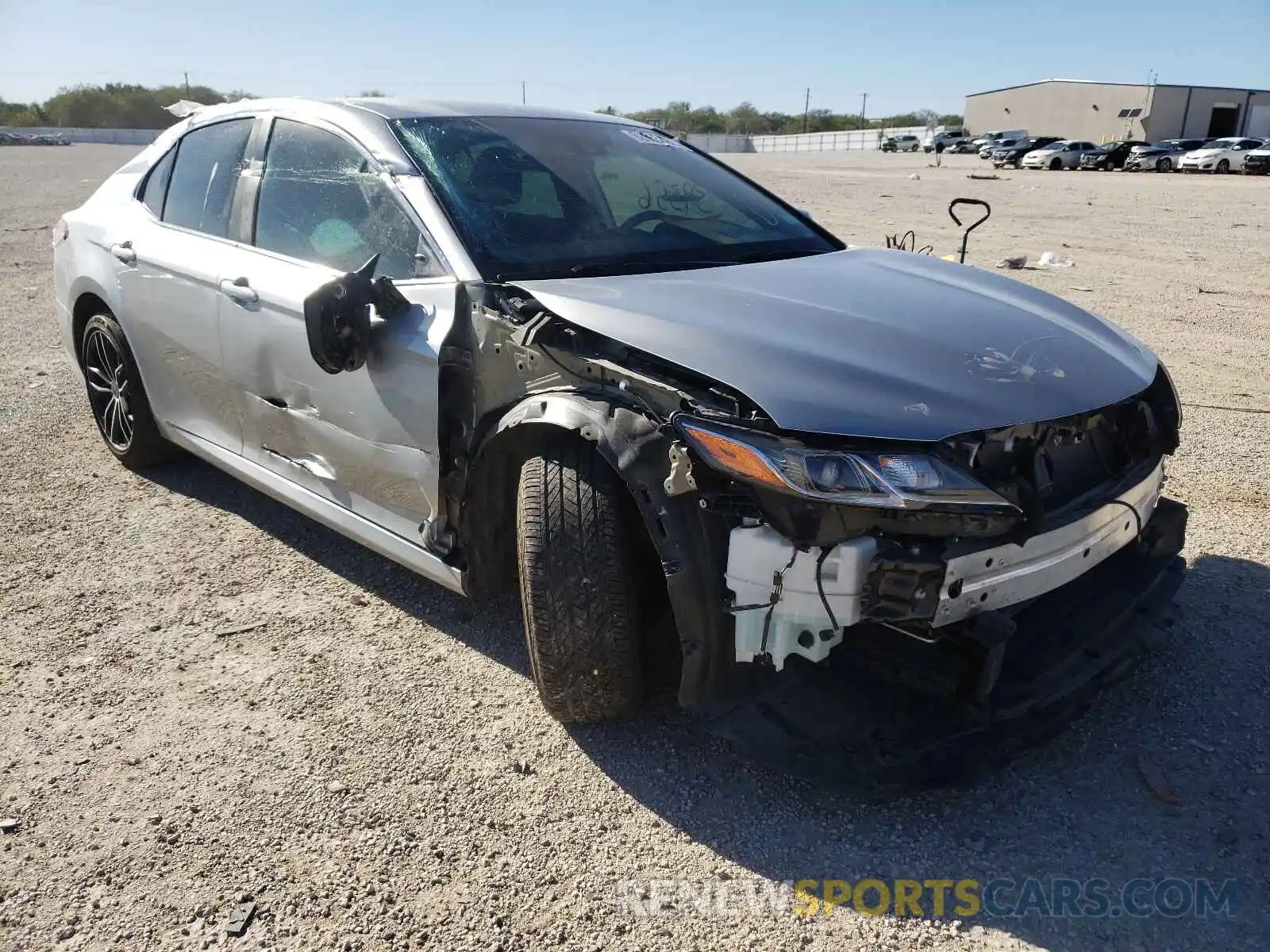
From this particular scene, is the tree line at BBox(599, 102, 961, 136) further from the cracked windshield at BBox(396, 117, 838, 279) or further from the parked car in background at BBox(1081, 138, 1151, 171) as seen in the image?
the cracked windshield at BBox(396, 117, 838, 279)

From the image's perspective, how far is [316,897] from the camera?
2.14 m

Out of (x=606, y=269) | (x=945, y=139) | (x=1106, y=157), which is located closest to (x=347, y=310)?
(x=606, y=269)

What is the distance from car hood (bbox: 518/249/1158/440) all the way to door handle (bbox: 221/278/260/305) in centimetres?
122

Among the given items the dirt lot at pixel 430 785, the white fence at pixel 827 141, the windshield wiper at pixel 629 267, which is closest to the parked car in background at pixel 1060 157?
the white fence at pixel 827 141

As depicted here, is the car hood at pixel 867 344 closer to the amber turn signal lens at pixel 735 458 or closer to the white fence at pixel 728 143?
the amber turn signal lens at pixel 735 458

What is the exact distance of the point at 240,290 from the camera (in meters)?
3.30

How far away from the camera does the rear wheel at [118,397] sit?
423 centimetres

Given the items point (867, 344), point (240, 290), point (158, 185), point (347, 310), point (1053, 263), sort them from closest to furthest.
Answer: point (867, 344) → point (347, 310) → point (240, 290) → point (158, 185) → point (1053, 263)

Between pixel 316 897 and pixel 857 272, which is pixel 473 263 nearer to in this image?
pixel 857 272

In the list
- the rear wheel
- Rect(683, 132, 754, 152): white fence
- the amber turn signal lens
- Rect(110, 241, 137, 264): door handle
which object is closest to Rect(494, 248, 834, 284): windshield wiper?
the amber turn signal lens

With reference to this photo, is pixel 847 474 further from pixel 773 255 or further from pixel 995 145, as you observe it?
pixel 995 145

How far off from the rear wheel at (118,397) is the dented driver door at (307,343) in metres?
1.06

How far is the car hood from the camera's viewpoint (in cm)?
215

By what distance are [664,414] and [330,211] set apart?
162 centimetres
